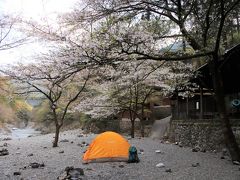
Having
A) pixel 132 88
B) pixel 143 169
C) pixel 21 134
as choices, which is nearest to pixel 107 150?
pixel 143 169

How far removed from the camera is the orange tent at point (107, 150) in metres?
11.2

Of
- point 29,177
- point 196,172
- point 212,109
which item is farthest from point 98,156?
point 212,109

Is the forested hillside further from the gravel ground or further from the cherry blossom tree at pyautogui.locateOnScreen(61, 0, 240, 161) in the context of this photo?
the cherry blossom tree at pyautogui.locateOnScreen(61, 0, 240, 161)

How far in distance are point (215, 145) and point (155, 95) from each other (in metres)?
12.0

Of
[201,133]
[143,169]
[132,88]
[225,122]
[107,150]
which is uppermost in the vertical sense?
[132,88]

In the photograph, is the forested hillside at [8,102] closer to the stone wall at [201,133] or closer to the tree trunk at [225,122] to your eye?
the stone wall at [201,133]

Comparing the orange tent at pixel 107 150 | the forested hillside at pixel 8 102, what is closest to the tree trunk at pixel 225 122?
the orange tent at pixel 107 150

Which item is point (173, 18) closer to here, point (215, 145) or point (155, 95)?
point (215, 145)

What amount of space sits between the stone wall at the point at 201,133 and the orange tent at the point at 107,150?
4.00m

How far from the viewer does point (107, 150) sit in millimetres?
11320

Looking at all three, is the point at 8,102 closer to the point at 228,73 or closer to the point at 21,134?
the point at 228,73

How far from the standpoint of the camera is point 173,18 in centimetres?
1008

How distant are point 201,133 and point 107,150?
5367mm

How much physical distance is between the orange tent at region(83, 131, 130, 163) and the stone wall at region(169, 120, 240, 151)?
400cm
